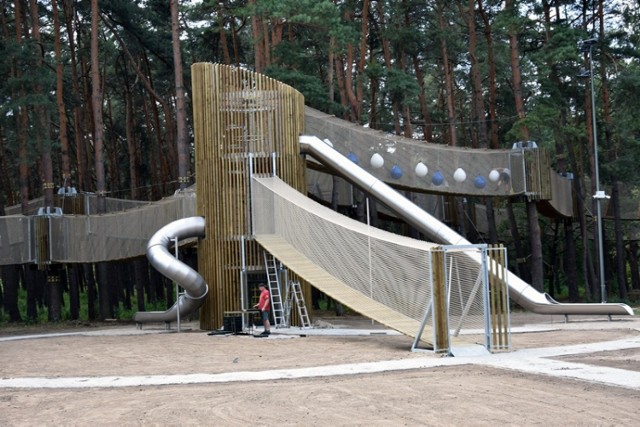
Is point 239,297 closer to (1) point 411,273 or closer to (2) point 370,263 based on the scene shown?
(2) point 370,263

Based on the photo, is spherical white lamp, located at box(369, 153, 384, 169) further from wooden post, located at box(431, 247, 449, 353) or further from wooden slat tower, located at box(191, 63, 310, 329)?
wooden post, located at box(431, 247, 449, 353)

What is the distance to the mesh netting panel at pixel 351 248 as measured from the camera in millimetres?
19000

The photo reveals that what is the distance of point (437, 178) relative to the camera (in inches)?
1211

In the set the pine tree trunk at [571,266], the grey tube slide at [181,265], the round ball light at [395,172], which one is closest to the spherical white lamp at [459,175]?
the round ball light at [395,172]

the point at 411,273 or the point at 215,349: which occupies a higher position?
the point at 411,273

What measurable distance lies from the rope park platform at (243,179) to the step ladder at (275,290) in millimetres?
339

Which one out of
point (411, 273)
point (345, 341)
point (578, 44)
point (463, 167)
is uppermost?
point (578, 44)

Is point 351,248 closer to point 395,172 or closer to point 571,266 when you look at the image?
point 395,172

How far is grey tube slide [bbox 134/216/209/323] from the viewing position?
25.4 meters

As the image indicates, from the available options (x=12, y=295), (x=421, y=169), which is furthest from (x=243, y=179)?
(x=12, y=295)

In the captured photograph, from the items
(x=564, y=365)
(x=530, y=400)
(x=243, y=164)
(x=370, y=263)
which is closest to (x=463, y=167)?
(x=243, y=164)

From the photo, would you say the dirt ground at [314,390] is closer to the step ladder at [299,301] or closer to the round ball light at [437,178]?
the step ladder at [299,301]

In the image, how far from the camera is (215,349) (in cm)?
1986

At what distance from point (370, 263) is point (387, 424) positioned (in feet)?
35.7
